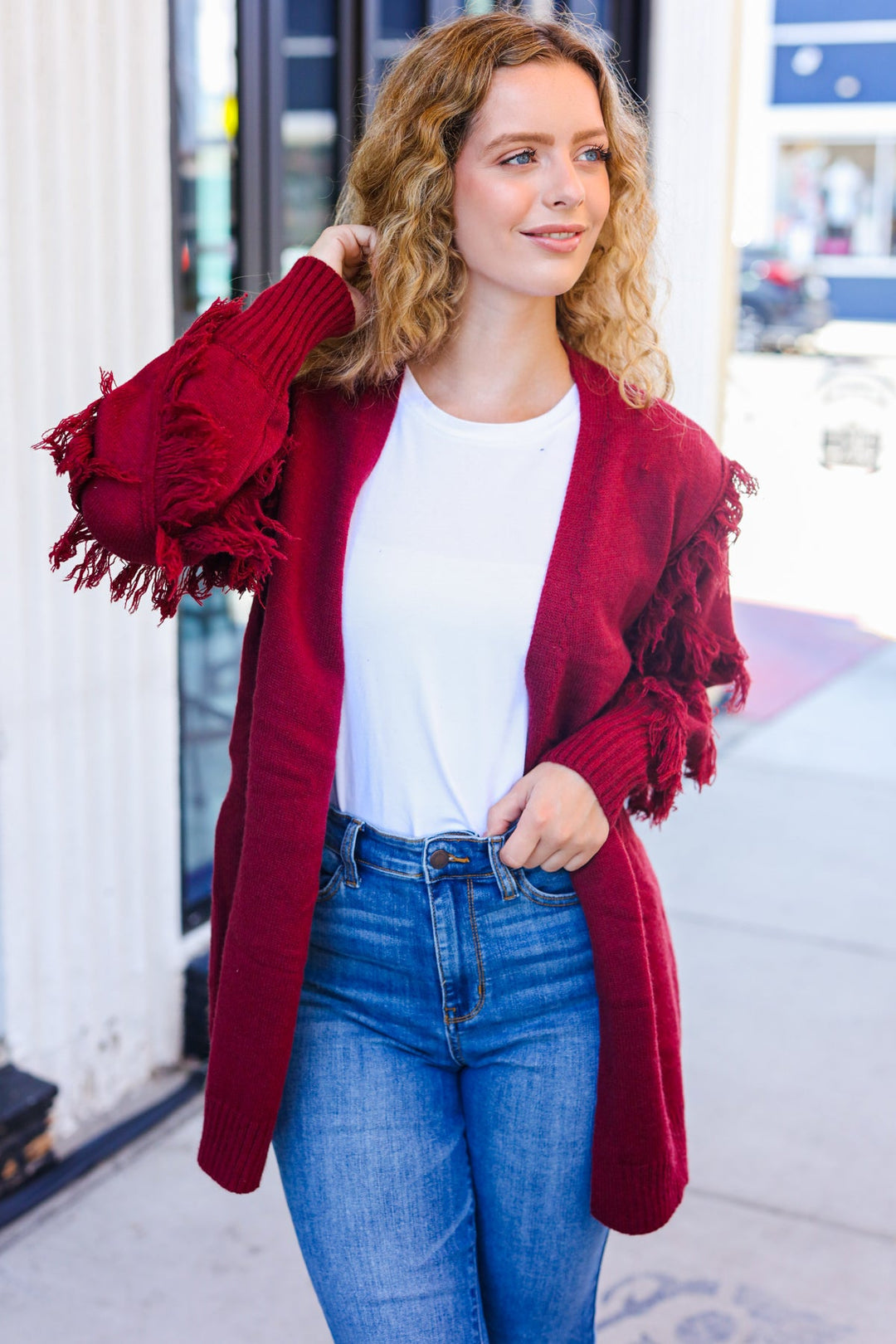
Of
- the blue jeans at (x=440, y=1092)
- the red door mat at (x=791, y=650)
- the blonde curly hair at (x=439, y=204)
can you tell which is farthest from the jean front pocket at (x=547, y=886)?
the red door mat at (x=791, y=650)

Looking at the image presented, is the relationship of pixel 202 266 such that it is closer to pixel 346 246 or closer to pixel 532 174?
pixel 346 246

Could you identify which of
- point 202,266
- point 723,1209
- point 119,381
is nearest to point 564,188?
point 119,381

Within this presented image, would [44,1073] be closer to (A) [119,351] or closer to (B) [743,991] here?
(A) [119,351]

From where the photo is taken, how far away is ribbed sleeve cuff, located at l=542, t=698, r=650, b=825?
1.78 meters

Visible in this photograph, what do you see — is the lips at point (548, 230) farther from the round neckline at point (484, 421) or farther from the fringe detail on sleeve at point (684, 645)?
the fringe detail on sleeve at point (684, 645)

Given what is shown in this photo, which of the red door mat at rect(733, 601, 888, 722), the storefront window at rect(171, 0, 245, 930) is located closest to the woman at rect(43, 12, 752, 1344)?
the storefront window at rect(171, 0, 245, 930)

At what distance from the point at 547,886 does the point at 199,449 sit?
2.16 ft

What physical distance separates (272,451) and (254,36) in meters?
2.25

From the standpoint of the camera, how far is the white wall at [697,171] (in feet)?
18.4

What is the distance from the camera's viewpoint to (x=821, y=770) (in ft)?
20.0

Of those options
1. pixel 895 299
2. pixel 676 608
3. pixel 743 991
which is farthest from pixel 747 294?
pixel 676 608

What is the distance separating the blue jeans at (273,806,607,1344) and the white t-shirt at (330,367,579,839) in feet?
0.19

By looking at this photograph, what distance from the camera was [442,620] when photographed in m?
1.72

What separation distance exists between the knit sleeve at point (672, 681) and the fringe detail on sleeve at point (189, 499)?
45cm
